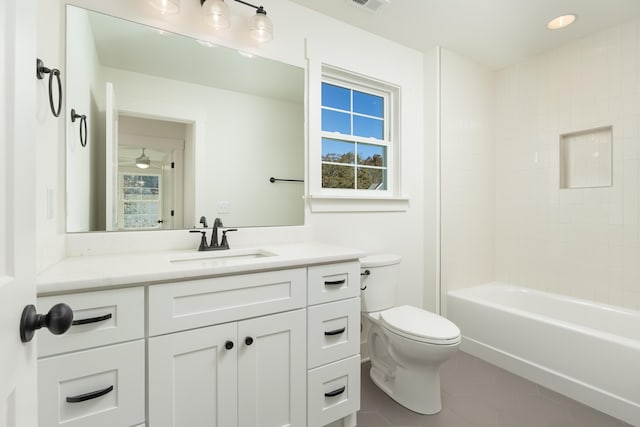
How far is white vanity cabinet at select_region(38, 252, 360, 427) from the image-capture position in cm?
94

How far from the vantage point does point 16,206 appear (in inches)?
20.1

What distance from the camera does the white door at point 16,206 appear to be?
468mm

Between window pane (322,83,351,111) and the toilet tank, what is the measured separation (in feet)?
3.77

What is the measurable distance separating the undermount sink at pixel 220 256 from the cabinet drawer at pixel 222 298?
24 centimetres

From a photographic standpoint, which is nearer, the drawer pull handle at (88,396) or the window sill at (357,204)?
the drawer pull handle at (88,396)

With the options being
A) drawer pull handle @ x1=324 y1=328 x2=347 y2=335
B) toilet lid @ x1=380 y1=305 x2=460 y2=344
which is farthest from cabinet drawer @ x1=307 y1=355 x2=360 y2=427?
toilet lid @ x1=380 y1=305 x2=460 y2=344

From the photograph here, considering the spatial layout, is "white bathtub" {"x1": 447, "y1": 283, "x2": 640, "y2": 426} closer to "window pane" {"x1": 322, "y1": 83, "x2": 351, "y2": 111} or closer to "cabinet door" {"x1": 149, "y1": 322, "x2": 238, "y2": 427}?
"window pane" {"x1": 322, "y1": 83, "x2": 351, "y2": 111}

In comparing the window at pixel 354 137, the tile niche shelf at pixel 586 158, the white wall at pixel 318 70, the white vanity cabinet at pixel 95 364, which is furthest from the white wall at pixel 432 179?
the white vanity cabinet at pixel 95 364

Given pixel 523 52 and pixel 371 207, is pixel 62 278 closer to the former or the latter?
pixel 371 207

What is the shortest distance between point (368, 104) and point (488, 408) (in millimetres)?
2196

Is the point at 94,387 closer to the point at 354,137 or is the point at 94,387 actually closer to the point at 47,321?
the point at 47,321

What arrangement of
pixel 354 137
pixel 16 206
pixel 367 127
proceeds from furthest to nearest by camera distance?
pixel 367 127, pixel 354 137, pixel 16 206

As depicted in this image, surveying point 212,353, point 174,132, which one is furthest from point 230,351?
point 174,132

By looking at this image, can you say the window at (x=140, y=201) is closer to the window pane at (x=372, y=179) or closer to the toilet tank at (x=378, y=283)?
the toilet tank at (x=378, y=283)
